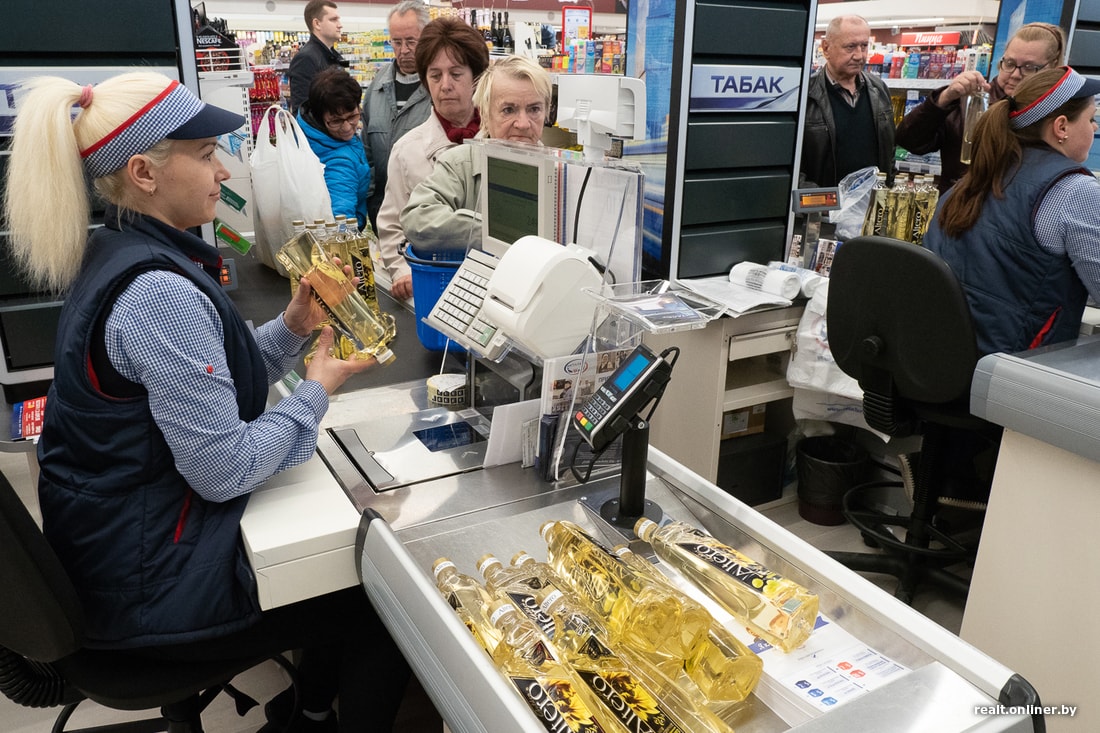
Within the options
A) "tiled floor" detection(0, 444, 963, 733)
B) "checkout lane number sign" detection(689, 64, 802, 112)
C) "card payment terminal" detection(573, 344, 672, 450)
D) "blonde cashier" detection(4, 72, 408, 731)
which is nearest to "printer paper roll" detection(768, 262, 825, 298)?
"checkout lane number sign" detection(689, 64, 802, 112)

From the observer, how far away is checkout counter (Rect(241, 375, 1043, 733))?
1018mm

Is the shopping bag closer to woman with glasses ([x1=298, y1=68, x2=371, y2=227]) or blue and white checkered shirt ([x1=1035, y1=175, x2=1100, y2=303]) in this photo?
woman with glasses ([x1=298, y1=68, x2=371, y2=227])

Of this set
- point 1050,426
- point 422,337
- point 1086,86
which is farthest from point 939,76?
point 422,337

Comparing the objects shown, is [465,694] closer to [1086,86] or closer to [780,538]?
[780,538]

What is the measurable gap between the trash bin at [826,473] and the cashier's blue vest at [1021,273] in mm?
836

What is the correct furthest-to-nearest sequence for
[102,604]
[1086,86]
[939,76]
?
[939,76] → [1086,86] → [102,604]

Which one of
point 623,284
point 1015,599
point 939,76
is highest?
point 939,76

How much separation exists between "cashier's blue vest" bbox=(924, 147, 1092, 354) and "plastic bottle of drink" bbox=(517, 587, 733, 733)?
193 cm

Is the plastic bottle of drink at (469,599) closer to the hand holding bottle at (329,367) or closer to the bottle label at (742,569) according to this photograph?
the bottle label at (742,569)

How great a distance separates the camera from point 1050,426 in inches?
76.8

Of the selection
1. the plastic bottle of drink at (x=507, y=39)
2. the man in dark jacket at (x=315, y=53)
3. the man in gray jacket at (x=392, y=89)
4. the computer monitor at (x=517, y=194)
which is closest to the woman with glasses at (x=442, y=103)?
the computer monitor at (x=517, y=194)

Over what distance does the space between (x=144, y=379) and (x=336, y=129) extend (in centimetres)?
281

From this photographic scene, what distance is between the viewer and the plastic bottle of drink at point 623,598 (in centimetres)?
112

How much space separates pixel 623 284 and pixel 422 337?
2.89 feet
